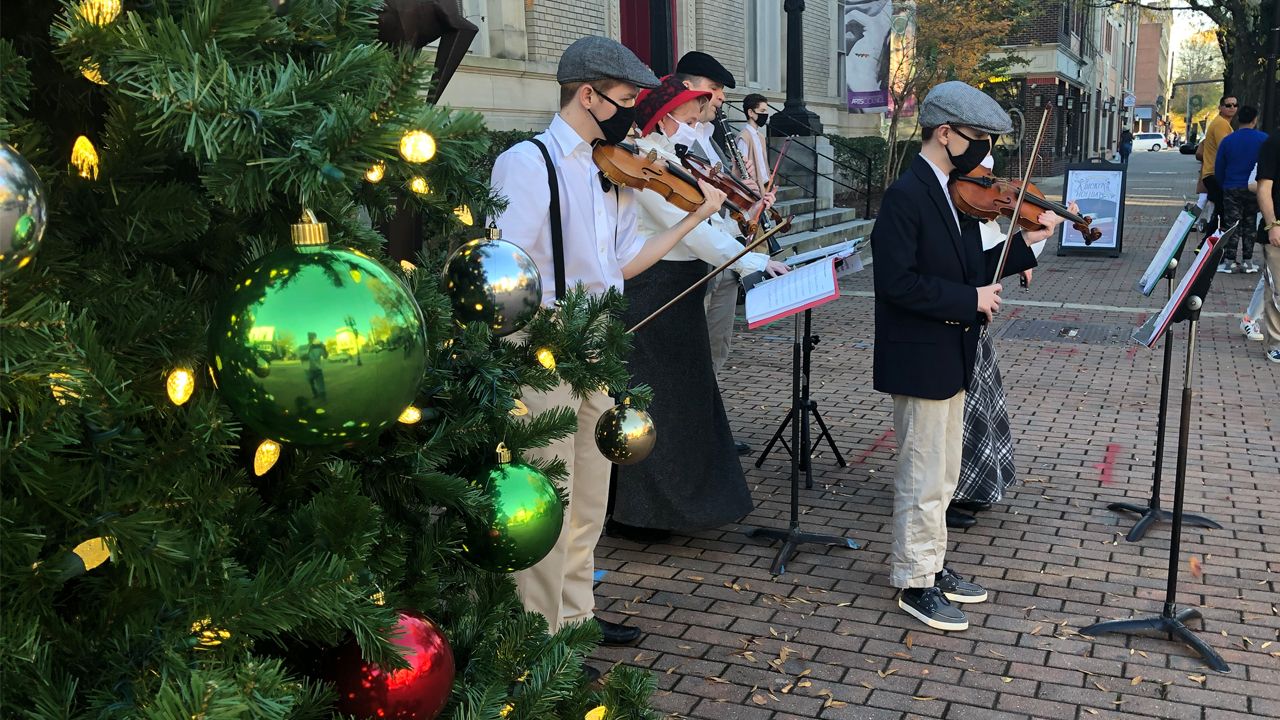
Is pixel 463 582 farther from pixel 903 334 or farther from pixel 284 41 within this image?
pixel 903 334

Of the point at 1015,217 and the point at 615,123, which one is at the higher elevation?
the point at 615,123

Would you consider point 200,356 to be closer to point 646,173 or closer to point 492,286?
point 492,286

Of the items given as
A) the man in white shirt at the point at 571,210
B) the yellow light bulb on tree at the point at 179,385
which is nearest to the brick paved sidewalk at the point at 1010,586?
the man in white shirt at the point at 571,210

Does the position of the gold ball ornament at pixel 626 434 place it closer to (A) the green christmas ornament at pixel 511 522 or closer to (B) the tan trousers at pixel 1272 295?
(A) the green christmas ornament at pixel 511 522

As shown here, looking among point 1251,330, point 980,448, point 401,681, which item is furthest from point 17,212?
point 1251,330

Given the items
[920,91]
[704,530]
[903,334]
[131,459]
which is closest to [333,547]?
[131,459]

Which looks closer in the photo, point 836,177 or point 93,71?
point 93,71

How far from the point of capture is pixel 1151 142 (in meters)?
85.9

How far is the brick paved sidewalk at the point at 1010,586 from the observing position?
382 cm

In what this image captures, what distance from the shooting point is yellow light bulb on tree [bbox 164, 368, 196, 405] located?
1485 millimetres

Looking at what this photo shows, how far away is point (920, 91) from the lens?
2556cm

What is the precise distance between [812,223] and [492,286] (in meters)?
14.3

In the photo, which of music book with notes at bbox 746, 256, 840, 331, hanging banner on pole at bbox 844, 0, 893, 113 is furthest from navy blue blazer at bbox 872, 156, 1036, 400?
hanging banner on pole at bbox 844, 0, 893, 113

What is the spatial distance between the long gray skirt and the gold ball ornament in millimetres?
2000
